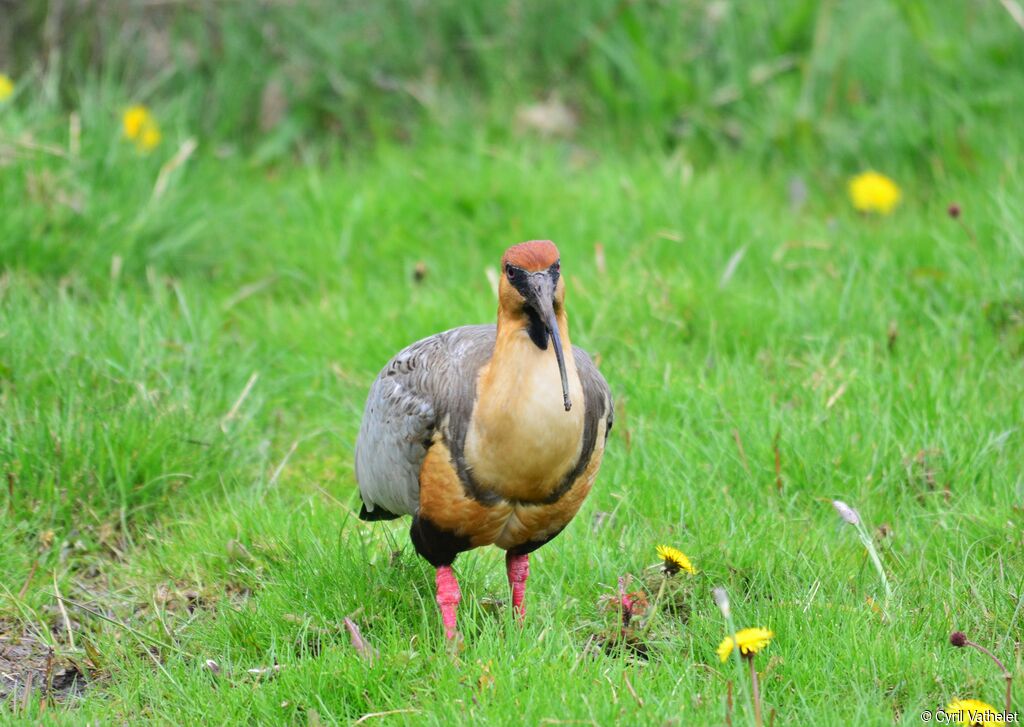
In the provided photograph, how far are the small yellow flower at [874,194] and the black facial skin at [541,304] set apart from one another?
3337 mm

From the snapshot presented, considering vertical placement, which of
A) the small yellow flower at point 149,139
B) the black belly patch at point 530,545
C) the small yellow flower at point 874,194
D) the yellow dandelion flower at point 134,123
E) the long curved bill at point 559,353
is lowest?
the black belly patch at point 530,545

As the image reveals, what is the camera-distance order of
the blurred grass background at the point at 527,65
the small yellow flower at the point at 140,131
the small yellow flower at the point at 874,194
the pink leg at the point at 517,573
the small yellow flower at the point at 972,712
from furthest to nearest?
the blurred grass background at the point at 527,65, the small yellow flower at the point at 140,131, the small yellow flower at the point at 874,194, the pink leg at the point at 517,573, the small yellow flower at the point at 972,712

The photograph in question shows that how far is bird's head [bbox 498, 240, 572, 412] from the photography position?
12.3 feet

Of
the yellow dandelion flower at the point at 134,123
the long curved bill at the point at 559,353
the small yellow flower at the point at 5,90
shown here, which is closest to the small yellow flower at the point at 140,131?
the yellow dandelion flower at the point at 134,123

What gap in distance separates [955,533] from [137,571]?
110 inches

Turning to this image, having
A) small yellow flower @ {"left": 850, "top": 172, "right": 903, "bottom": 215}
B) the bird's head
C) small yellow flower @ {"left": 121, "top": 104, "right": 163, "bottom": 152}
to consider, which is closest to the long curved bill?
the bird's head

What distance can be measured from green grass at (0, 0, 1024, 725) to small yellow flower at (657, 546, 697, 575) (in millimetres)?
181

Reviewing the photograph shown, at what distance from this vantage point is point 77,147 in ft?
21.5

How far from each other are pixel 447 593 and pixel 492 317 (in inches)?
77.7

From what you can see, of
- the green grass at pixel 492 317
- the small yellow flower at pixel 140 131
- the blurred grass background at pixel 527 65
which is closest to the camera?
the green grass at pixel 492 317

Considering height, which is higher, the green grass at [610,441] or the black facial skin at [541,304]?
the black facial skin at [541,304]

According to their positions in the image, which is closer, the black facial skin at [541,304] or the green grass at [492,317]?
the black facial skin at [541,304]

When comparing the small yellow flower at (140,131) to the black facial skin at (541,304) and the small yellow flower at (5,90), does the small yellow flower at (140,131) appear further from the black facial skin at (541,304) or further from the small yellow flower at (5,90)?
the black facial skin at (541,304)

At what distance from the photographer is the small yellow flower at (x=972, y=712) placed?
10.5ft
